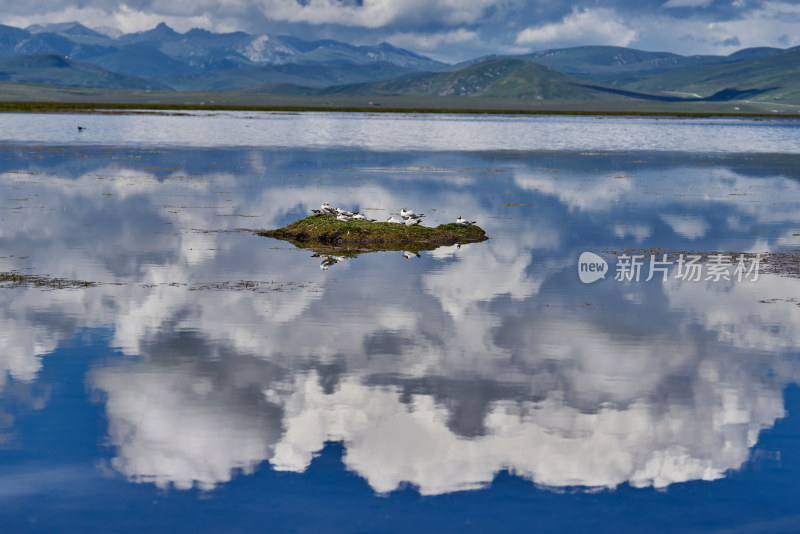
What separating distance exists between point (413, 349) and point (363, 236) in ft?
52.7

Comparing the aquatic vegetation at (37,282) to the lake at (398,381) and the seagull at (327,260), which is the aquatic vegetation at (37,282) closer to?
the lake at (398,381)

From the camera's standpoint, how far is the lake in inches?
482

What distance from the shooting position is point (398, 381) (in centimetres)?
1716

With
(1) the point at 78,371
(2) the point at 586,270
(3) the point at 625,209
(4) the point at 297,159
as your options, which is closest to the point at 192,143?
(4) the point at 297,159

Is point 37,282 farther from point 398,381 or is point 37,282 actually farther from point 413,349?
point 398,381

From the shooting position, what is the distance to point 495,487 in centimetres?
1268

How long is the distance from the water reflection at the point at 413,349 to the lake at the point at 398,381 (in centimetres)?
8

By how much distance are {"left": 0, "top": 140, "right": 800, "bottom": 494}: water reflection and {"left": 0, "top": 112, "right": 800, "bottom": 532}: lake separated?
0.08 metres

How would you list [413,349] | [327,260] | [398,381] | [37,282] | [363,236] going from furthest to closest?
[363,236] → [327,260] → [37,282] → [413,349] → [398,381]

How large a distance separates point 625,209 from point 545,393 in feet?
112

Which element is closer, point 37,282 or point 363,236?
point 37,282

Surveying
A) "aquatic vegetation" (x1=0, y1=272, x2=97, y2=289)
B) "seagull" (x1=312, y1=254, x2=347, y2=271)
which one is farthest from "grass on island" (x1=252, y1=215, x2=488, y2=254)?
"aquatic vegetation" (x1=0, y1=272, x2=97, y2=289)

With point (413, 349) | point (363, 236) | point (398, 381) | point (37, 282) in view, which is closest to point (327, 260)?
point (363, 236)

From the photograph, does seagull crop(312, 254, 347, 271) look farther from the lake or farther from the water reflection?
the water reflection
